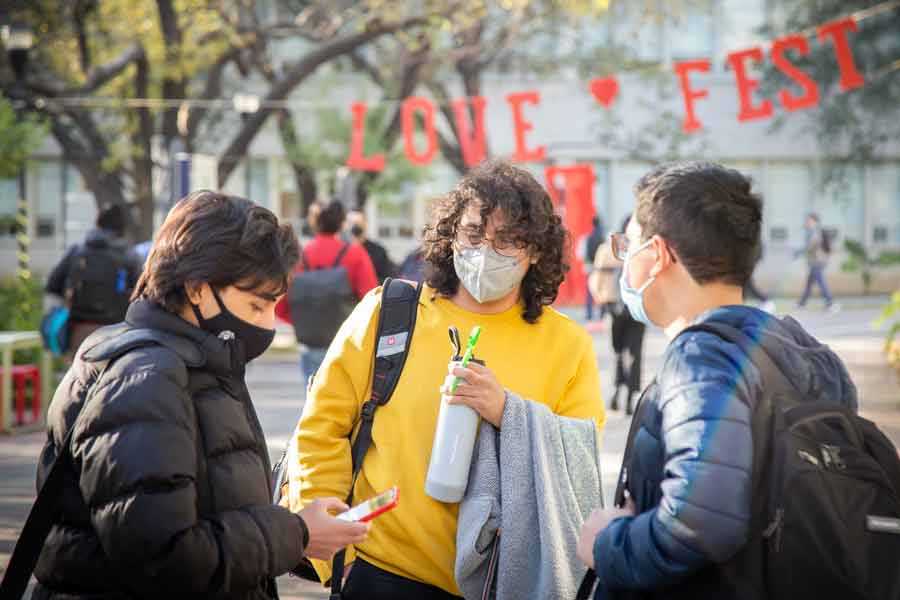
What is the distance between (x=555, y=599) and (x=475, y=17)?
1922 cm

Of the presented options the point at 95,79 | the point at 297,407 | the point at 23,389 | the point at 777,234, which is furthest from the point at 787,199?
the point at 23,389

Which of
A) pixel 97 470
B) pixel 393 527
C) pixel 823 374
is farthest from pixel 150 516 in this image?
pixel 823 374

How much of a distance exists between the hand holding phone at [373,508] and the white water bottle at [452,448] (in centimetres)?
33

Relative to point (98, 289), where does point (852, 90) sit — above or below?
above

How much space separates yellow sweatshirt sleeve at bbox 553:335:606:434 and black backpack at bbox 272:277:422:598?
47 centimetres

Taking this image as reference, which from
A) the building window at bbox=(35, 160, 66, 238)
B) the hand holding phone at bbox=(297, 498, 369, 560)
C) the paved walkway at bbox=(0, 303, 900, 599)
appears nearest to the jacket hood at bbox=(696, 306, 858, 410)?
the hand holding phone at bbox=(297, 498, 369, 560)

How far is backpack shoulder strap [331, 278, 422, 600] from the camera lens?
3465 mm

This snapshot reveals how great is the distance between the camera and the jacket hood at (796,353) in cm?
251

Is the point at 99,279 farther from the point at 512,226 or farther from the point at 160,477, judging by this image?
the point at 160,477

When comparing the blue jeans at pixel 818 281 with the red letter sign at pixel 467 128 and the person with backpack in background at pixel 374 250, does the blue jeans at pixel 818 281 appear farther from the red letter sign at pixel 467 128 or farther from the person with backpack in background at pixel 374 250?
the person with backpack in background at pixel 374 250

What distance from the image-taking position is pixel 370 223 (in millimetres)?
37562

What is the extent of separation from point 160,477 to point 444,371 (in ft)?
3.75

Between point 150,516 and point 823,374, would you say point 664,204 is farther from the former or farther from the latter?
point 150,516

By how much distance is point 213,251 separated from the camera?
279 cm
